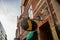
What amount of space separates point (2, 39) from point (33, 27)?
62.8 feet

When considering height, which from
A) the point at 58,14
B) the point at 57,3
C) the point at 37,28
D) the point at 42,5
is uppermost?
the point at 42,5

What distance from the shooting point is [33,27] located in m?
7.01

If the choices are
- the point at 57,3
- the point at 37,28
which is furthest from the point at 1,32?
the point at 57,3

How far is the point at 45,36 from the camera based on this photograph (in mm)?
6949

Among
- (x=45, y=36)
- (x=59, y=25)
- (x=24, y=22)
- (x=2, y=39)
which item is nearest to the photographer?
(x=59, y=25)

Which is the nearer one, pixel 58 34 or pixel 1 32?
pixel 58 34

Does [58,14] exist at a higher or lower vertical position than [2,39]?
higher

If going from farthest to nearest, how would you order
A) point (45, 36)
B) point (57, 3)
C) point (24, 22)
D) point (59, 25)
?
point (45, 36), point (24, 22), point (57, 3), point (59, 25)

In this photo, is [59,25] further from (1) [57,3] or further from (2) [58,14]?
(1) [57,3]

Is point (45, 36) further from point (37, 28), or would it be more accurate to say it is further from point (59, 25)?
point (59, 25)

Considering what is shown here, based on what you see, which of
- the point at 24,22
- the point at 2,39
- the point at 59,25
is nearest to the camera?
the point at 59,25

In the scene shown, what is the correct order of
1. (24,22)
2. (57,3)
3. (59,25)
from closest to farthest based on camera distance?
1. (59,25)
2. (57,3)
3. (24,22)

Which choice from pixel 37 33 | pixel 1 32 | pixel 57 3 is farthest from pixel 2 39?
pixel 57 3

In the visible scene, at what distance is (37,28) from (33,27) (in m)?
0.36
